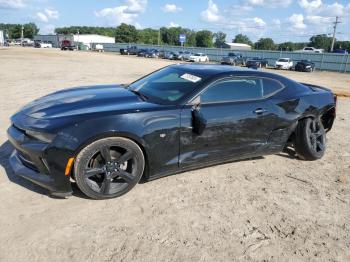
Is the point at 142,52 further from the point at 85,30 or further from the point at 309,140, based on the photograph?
the point at 85,30

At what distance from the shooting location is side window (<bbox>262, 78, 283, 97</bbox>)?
4.76 metres

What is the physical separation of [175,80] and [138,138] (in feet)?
4.24

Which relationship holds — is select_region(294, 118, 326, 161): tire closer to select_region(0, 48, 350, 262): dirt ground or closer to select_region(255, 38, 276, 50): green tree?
select_region(0, 48, 350, 262): dirt ground

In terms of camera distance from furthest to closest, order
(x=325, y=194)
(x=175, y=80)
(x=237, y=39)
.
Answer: (x=237, y=39)
(x=175, y=80)
(x=325, y=194)

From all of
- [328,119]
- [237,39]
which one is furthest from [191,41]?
[328,119]

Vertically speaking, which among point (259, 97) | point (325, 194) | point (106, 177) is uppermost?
point (259, 97)

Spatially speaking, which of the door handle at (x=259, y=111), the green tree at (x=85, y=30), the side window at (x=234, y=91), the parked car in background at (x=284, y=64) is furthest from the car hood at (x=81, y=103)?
the green tree at (x=85, y=30)

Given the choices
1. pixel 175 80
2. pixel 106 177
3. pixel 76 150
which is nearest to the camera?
pixel 76 150

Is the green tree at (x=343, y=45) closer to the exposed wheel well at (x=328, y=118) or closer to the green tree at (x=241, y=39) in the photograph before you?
the green tree at (x=241, y=39)

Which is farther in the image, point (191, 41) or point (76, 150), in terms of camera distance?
point (191, 41)

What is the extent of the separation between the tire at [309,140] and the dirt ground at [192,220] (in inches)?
19.0

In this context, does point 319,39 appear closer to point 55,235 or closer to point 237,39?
point 237,39

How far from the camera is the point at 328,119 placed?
5832mm

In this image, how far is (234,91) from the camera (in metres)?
4.46
